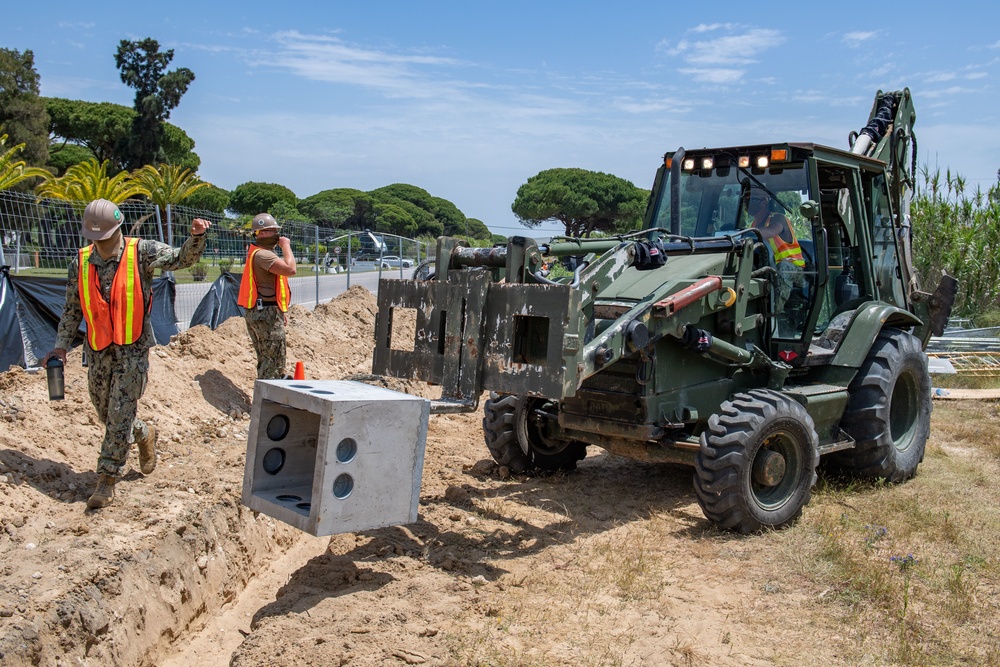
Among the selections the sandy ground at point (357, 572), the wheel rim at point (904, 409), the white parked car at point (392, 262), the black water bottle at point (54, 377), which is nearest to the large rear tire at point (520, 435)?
the sandy ground at point (357, 572)

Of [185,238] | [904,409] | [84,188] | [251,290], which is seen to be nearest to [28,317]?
[251,290]

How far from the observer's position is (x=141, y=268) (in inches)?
239

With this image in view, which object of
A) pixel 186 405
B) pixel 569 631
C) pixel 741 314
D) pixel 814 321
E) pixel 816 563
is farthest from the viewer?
pixel 186 405

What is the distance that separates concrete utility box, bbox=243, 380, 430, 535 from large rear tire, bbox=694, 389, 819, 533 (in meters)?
2.02

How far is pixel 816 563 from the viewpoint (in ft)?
18.1

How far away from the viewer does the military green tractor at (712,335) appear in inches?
215

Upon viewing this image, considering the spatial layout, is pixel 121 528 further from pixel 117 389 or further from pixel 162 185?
pixel 162 185

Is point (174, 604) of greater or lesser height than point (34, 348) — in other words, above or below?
below

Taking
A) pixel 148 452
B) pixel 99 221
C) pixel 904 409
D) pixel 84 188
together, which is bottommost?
pixel 148 452

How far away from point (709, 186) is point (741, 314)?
127 centimetres

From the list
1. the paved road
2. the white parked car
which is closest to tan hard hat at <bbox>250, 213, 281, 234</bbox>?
the paved road

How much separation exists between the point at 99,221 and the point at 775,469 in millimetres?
4771

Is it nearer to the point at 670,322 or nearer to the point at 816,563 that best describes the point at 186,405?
the point at 670,322

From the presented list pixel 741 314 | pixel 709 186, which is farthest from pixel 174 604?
pixel 709 186
